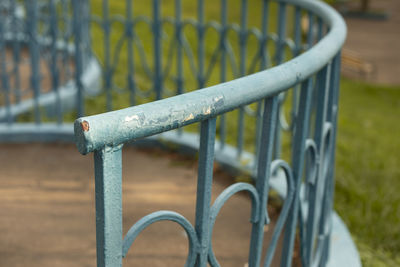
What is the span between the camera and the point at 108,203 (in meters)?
1.18

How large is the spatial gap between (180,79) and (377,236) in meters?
1.59

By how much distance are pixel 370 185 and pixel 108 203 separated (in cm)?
317

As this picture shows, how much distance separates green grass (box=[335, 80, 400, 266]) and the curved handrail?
164 centimetres

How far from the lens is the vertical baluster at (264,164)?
63.3 inches

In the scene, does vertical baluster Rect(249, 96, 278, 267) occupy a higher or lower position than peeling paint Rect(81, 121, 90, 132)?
lower

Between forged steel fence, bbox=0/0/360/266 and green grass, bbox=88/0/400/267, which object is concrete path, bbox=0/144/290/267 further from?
green grass, bbox=88/0/400/267

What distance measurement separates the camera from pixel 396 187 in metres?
4.04

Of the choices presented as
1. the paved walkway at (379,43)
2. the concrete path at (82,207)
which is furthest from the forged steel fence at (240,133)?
the paved walkway at (379,43)

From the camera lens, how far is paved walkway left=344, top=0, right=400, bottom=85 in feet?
43.9

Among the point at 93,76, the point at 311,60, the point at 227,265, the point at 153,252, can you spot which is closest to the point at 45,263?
the point at 153,252

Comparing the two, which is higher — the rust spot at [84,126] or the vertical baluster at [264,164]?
the rust spot at [84,126]

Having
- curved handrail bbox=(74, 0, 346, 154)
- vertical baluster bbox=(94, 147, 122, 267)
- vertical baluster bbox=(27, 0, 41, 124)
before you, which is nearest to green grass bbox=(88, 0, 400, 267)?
vertical baluster bbox=(27, 0, 41, 124)

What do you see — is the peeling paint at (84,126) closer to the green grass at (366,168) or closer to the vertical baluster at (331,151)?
the vertical baluster at (331,151)

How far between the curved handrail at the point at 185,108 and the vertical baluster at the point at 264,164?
0.19 feet
